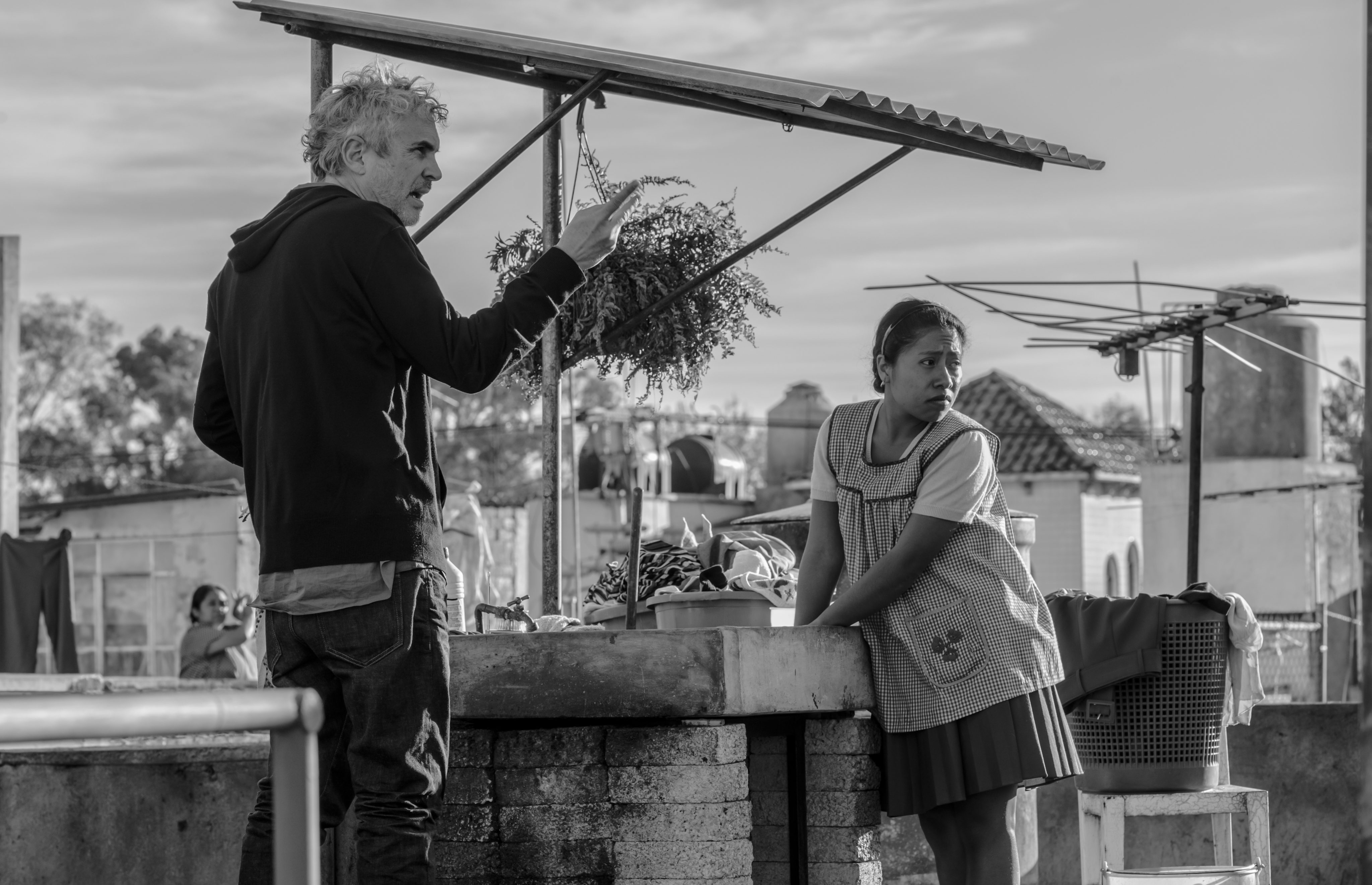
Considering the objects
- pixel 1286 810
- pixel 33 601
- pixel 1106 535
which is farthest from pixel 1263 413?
pixel 1286 810

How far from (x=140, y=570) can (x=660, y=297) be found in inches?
867

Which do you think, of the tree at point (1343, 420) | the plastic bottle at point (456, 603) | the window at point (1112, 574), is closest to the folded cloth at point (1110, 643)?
the plastic bottle at point (456, 603)

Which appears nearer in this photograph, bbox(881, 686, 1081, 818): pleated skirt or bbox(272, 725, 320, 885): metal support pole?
bbox(272, 725, 320, 885): metal support pole

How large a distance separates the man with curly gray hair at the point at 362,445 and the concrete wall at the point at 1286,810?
4147 mm

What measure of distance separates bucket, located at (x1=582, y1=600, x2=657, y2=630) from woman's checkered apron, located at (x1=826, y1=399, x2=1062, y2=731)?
0.88 meters

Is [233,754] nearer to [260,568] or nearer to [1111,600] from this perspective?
[260,568]

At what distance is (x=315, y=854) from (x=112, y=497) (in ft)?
80.9

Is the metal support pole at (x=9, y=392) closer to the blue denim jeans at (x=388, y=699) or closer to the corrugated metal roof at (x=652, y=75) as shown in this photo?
the corrugated metal roof at (x=652, y=75)

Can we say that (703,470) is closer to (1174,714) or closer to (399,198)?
(1174,714)

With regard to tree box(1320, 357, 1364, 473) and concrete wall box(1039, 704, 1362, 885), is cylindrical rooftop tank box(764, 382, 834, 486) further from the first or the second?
concrete wall box(1039, 704, 1362, 885)

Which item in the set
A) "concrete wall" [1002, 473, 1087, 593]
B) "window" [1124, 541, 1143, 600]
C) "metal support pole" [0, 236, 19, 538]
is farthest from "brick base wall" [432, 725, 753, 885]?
"window" [1124, 541, 1143, 600]

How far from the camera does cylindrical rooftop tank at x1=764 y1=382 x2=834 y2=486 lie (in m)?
35.7

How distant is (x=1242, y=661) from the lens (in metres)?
5.11

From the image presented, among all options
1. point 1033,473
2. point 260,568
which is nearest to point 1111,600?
point 260,568
